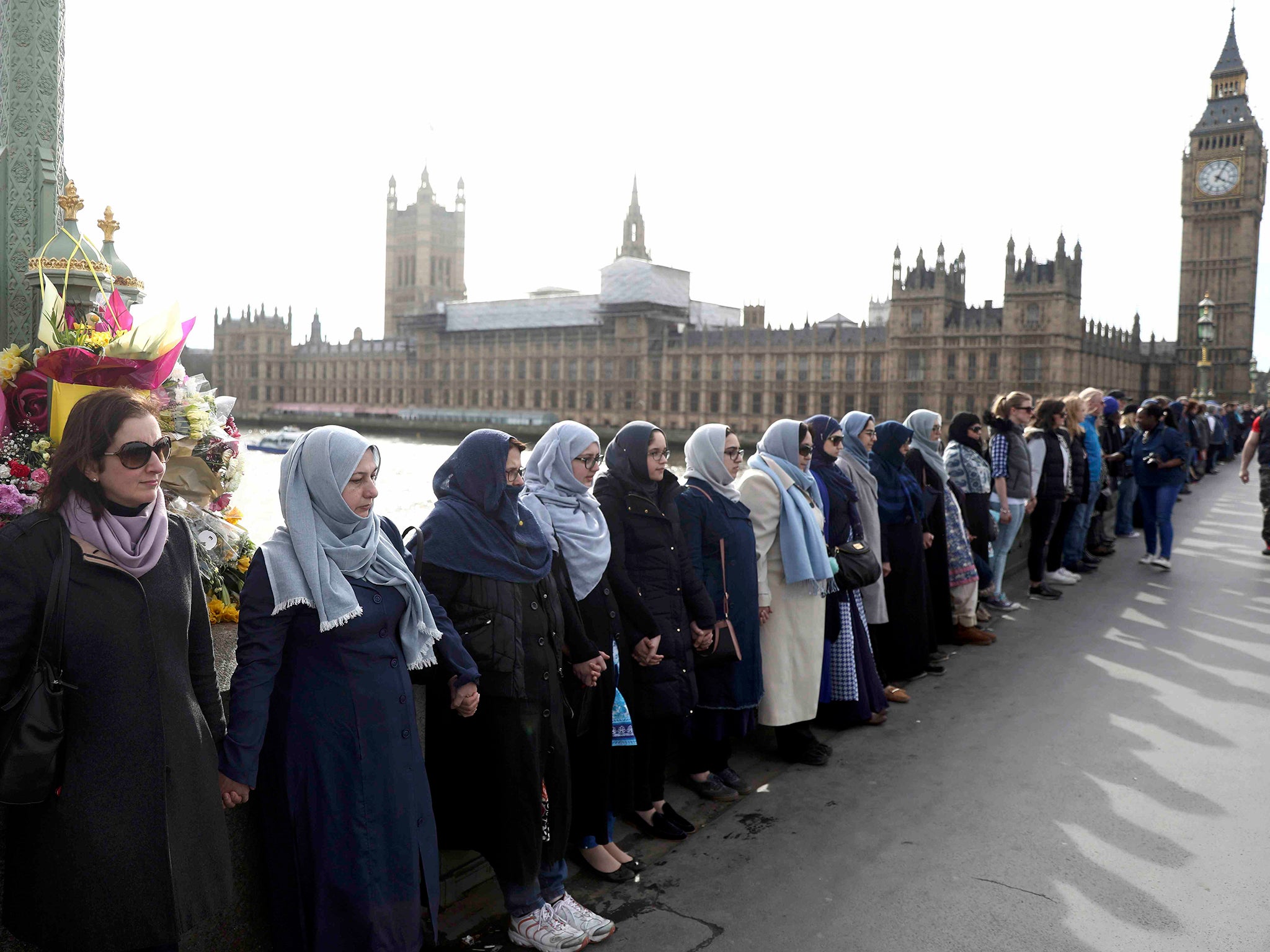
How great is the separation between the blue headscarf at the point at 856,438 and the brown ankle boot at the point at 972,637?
4.92ft

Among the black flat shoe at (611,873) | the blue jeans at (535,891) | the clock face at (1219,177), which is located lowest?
the black flat shoe at (611,873)

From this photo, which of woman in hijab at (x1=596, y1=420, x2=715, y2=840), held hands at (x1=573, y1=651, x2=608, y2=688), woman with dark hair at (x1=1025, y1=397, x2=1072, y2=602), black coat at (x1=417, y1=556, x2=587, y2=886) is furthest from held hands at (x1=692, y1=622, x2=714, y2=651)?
woman with dark hair at (x1=1025, y1=397, x2=1072, y2=602)

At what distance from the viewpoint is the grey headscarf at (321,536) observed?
195cm

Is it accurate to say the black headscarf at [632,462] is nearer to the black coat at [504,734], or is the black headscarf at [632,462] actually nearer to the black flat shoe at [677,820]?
the black coat at [504,734]

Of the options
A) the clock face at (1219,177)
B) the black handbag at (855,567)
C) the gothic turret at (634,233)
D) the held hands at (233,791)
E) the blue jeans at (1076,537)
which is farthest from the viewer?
the gothic turret at (634,233)

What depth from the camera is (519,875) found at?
241 centimetres

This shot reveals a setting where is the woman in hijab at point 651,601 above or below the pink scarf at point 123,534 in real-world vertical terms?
below

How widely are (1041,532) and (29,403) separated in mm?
6270

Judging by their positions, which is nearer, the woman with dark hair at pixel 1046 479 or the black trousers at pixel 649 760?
the black trousers at pixel 649 760

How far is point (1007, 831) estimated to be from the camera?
3.08 meters

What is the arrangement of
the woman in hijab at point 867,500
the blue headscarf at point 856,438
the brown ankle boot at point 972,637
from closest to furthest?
the woman in hijab at point 867,500, the blue headscarf at point 856,438, the brown ankle boot at point 972,637

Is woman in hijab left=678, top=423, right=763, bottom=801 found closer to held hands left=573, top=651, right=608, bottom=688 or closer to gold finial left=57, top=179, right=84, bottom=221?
held hands left=573, top=651, right=608, bottom=688

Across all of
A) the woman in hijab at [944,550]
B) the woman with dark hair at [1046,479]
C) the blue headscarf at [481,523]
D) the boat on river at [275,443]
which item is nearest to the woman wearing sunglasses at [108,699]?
the blue headscarf at [481,523]

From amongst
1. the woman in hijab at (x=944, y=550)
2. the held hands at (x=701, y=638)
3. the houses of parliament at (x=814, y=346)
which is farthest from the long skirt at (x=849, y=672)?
Result: the houses of parliament at (x=814, y=346)
